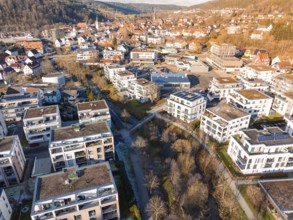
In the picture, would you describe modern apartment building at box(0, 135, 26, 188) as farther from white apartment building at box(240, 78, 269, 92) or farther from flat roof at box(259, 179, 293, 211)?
white apartment building at box(240, 78, 269, 92)

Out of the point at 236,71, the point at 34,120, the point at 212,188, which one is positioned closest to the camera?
the point at 212,188

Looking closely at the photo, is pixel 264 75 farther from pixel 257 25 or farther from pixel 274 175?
pixel 257 25

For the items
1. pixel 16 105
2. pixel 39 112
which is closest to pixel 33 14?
pixel 16 105

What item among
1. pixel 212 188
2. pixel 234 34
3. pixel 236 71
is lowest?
pixel 212 188

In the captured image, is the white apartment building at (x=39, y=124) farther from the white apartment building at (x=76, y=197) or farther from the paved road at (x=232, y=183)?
the paved road at (x=232, y=183)

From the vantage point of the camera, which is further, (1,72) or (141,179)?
(1,72)

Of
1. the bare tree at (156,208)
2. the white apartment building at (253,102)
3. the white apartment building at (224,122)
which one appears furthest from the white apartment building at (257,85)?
the bare tree at (156,208)

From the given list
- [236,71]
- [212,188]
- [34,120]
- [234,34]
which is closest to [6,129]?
[34,120]

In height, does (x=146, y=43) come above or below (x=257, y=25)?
below

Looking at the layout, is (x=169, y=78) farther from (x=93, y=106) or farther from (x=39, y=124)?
(x=39, y=124)
